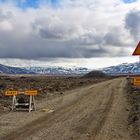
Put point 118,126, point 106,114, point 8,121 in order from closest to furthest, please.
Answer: point 118,126, point 8,121, point 106,114

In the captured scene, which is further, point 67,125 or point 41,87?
point 41,87

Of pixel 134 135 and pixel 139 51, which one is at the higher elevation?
pixel 139 51

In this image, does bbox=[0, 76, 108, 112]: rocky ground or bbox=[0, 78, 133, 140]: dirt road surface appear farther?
bbox=[0, 76, 108, 112]: rocky ground

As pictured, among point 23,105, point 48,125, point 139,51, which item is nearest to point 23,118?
point 48,125

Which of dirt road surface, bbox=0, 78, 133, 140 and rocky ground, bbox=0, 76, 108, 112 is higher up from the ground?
dirt road surface, bbox=0, 78, 133, 140

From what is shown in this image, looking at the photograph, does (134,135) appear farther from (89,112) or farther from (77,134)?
(89,112)

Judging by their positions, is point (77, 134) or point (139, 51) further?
point (77, 134)

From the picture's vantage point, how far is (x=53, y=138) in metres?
14.5

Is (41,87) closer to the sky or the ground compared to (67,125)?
closer to the ground

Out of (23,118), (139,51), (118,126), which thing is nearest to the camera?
(139,51)

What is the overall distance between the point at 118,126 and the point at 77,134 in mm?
2887

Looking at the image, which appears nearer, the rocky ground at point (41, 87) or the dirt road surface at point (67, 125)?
the dirt road surface at point (67, 125)

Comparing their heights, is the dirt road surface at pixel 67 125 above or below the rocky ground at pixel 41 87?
above

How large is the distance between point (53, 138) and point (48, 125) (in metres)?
3.56
